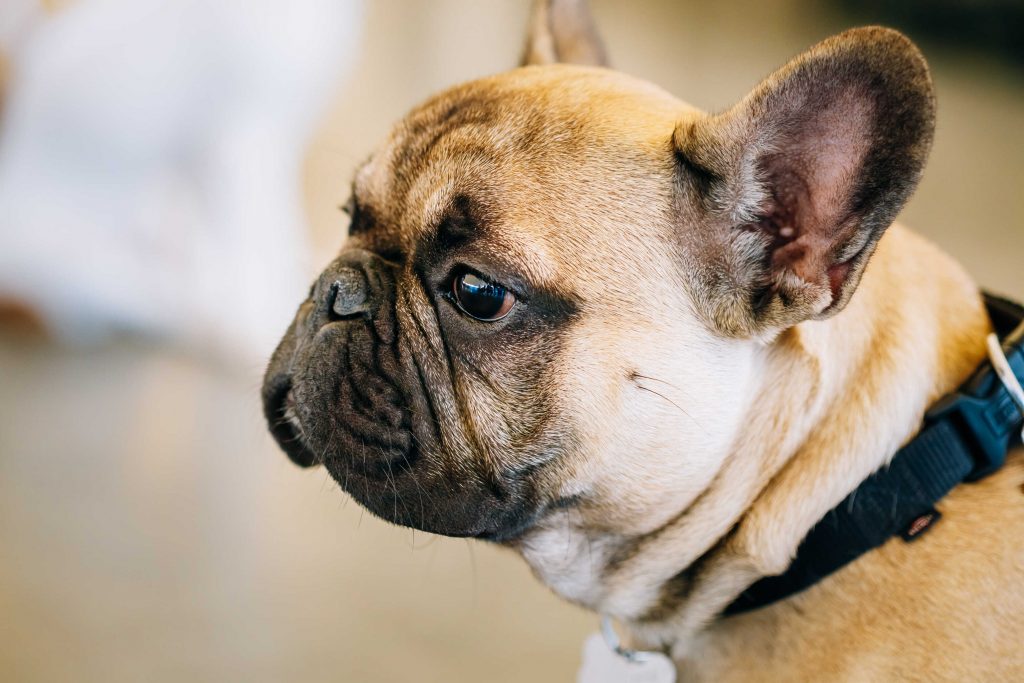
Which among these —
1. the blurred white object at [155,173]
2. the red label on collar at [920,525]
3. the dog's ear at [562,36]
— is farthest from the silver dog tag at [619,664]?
the blurred white object at [155,173]

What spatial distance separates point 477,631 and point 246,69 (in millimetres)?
1862

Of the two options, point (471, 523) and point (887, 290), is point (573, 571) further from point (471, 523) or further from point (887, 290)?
point (887, 290)

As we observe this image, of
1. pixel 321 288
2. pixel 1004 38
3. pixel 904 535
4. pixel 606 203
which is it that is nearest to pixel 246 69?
pixel 321 288

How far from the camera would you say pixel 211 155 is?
277 cm

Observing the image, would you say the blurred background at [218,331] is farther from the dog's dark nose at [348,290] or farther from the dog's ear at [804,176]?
the dog's ear at [804,176]

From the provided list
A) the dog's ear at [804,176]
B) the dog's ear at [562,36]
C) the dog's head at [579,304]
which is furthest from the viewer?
the dog's ear at [562,36]

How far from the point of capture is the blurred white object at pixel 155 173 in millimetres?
2689

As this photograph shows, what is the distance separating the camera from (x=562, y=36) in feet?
5.05

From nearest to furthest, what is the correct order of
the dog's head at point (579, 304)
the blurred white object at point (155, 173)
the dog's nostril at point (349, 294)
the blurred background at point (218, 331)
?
the dog's head at point (579, 304)
the dog's nostril at point (349, 294)
the blurred background at point (218, 331)
the blurred white object at point (155, 173)

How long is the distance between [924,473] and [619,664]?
1.72ft

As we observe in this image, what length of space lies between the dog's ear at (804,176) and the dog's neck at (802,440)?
0.30 feet

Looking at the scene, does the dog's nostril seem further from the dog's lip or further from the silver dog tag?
the silver dog tag

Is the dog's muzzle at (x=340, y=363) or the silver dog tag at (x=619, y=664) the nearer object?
the dog's muzzle at (x=340, y=363)

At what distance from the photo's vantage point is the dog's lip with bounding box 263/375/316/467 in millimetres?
1197
